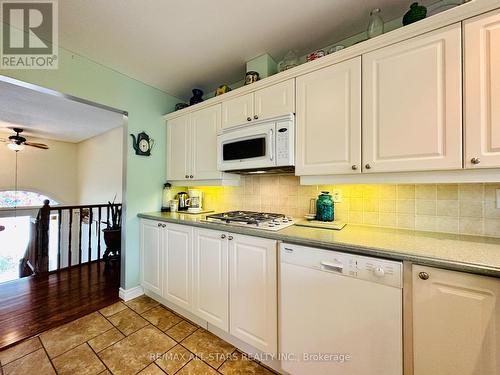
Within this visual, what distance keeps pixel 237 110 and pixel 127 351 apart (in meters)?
2.15

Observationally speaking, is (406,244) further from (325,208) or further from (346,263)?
(325,208)

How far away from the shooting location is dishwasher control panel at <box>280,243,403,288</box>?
979mm

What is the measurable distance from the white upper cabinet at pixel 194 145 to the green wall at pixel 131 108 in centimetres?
20

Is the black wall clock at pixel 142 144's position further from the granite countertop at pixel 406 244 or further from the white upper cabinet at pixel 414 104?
the white upper cabinet at pixel 414 104

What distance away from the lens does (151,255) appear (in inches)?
86.7

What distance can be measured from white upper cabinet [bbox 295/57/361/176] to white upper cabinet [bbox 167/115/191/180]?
4.46 ft

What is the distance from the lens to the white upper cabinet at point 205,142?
2.10 meters

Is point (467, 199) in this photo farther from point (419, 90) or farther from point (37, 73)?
point (37, 73)

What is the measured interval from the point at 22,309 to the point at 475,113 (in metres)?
3.86

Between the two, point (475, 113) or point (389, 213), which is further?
point (389, 213)

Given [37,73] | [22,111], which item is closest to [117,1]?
[37,73]

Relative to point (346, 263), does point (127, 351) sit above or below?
below

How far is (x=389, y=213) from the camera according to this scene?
1514 mm

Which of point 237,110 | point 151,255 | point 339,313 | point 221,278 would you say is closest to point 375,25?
point 237,110
